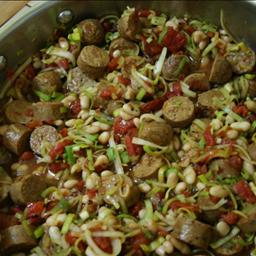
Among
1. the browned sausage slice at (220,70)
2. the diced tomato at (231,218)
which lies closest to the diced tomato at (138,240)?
the diced tomato at (231,218)

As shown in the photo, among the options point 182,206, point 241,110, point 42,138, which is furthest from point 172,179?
point 42,138

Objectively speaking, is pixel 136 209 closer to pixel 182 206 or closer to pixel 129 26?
pixel 182 206

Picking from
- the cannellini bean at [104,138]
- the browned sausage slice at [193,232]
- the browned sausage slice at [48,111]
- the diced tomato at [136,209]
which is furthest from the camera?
the browned sausage slice at [48,111]

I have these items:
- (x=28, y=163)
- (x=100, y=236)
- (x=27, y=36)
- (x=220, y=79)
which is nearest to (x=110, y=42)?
(x=27, y=36)

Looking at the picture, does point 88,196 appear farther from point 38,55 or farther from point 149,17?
point 149,17

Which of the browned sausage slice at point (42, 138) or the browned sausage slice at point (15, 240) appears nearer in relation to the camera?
the browned sausage slice at point (15, 240)

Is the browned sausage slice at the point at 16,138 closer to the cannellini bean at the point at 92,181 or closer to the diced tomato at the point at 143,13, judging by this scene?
the cannellini bean at the point at 92,181
